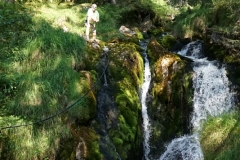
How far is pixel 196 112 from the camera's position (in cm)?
830

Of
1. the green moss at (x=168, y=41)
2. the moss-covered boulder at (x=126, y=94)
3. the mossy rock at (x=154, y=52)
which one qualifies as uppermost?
the green moss at (x=168, y=41)

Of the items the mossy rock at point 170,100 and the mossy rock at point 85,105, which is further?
the mossy rock at point 170,100

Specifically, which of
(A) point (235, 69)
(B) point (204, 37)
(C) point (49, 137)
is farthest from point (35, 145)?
(B) point (204, 37)

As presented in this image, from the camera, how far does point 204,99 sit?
8445mm

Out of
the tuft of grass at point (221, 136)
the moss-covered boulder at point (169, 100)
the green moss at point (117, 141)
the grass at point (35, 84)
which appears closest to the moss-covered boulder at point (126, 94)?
the green moss at point (117, 141)

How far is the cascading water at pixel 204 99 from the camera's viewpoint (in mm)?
7453

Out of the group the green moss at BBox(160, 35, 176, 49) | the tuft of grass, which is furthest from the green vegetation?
the green moss at BBox(160, 35, 176, 49)

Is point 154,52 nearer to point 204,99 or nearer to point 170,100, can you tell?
point 170,100

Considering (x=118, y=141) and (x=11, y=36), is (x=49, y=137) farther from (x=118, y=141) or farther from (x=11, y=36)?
(x=11, y=36)

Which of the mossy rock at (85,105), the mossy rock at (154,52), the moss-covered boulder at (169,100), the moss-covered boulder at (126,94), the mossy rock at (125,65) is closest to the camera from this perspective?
the mossy rock at (85,105)

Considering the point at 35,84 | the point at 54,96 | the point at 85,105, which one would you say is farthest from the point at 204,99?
the point at 35,84

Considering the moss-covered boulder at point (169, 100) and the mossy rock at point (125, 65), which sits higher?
the mossy rock at point (125, 65)

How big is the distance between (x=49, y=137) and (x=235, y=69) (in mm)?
6975

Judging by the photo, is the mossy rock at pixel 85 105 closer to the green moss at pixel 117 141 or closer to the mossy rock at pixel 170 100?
the green moss at pixel 117 141
